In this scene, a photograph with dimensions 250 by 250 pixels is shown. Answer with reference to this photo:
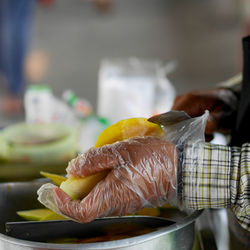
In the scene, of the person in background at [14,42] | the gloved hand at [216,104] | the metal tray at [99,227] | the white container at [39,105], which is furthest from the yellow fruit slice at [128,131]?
the person in background at [14,42]

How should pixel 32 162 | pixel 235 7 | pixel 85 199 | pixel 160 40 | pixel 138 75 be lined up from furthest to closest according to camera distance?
pixel 235 7 → pixel 160 40 → pixel 138 75 → pixel 32 162 → pixel 85 199

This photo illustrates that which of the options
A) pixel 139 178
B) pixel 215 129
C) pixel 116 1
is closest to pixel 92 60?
pixel 116 1

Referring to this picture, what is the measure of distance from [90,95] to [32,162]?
2.60m

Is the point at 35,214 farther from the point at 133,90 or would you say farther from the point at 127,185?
the point at 133,90

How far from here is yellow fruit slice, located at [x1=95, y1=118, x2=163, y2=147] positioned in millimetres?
795

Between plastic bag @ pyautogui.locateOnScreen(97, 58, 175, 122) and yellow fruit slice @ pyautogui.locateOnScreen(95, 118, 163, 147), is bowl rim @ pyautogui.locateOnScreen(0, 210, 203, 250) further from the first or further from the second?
plastic bag @ pyautogui.locateOnScreen(97, 58, 175, 122)

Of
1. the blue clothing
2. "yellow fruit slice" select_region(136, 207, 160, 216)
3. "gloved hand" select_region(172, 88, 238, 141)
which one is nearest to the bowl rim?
"yellow fruit slice" select_region(136, 207, 160, 216)

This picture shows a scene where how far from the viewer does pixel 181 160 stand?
76cm

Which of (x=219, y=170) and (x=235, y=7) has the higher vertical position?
(x=235, y=7)

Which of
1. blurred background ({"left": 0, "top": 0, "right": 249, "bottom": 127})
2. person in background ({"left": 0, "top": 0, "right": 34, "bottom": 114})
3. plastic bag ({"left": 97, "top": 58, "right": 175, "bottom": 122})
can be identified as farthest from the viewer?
blurred background ({"left": 0, "top": 0, "right": 249, "bottom": 127})

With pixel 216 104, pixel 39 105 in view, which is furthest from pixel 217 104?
pixel 39 105

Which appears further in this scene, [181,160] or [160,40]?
[160,40]

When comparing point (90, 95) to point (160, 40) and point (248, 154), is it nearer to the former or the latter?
point (160, 40)

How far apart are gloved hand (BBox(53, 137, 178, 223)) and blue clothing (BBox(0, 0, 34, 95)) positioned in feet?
11.5
